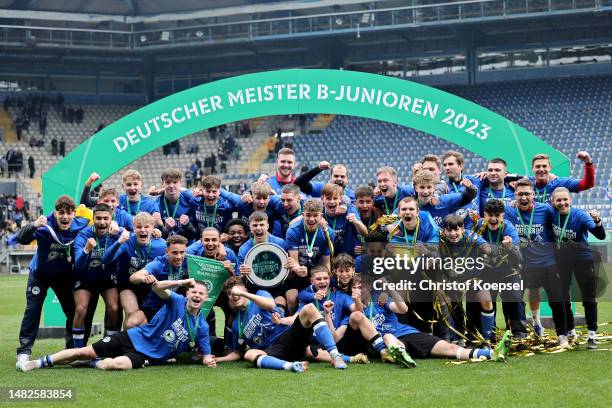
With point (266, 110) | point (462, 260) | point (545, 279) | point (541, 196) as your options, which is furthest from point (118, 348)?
point (541, 196)

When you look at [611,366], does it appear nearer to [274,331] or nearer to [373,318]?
[373,318]

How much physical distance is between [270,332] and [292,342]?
316mm

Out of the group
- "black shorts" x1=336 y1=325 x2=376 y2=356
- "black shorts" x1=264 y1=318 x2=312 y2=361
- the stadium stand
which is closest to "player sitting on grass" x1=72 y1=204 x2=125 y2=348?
"black shorts" x1=264 y1=318 x2=312 y2=361

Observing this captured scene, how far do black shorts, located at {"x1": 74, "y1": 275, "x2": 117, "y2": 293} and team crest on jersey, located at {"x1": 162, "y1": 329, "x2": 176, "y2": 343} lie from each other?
100cm

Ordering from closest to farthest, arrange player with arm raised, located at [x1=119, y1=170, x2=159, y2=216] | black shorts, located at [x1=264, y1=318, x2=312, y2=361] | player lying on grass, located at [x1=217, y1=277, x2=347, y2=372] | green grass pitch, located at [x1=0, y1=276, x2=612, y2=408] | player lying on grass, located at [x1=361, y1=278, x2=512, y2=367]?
green grass pitch, located at [x1=0, y1=276, x2=612, y2=408]
player lying on grass, located at [x1=217, y1=277, x2=347, y2=372]
black shorts, located at [x1=264, y1=318, x2=312, y2=361]
player lying on grass, located at [x1=361, y1=278, x2=512, y2=367]
player with arm raised, located at [x1=119, y1=170, x2=159, y2=216]

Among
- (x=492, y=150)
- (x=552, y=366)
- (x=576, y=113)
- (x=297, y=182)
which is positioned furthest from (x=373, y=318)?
(x=576, y=113)

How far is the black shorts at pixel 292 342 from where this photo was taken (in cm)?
724

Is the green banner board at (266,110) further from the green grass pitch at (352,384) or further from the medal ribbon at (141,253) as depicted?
the green grass pitch at (352,384)

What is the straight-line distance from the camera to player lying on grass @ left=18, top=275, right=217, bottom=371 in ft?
23.9

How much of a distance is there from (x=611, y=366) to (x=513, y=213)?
1818mm

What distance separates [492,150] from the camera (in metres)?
9.90

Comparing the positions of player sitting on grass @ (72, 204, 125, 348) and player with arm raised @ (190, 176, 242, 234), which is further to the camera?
player with arm raised @ (190, 176, 242, 234)

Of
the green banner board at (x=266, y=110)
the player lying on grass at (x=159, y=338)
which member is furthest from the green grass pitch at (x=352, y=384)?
the green banner board at (x=266, y=110)

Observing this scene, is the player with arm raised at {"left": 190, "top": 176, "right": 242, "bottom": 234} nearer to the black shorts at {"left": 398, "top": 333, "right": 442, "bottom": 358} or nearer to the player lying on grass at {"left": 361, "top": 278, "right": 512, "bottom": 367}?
the player lying on grass at {"left": 361, "top": 278, "right": 512, "bottom": 367}
